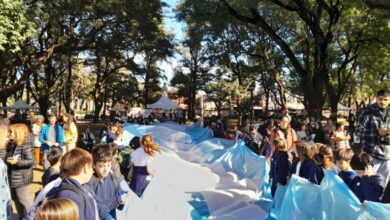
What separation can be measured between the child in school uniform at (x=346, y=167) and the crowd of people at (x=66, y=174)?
2724 mm

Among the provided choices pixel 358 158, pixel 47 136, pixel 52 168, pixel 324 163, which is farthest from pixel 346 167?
pixel 47 136

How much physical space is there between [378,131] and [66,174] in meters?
4.55

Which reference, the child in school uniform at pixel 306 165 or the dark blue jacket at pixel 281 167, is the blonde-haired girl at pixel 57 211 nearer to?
the child in school uniform at pixel 306 165

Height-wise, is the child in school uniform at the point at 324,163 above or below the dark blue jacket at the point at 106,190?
above

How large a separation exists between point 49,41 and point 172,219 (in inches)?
1001

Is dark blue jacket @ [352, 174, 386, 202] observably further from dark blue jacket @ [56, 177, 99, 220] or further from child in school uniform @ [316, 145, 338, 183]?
dark blue jacket @ [56, 177, 99, 220]

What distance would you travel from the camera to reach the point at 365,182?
4.79 meters

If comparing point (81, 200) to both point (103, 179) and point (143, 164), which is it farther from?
point (143, 164)

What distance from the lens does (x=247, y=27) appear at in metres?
31.0

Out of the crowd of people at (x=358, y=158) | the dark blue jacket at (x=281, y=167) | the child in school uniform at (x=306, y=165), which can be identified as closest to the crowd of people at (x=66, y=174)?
the dark blue jacket at (x=281, y=167)

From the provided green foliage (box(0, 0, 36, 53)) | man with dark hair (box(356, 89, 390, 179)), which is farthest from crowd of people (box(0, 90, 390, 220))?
green foliage (box(0, 0, 36, 53))

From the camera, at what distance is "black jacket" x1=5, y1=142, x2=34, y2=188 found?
5.64 meters

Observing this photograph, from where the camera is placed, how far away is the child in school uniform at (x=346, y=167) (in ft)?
16.9

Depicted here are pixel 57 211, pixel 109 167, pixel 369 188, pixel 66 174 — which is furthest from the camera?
pixel 109 167
